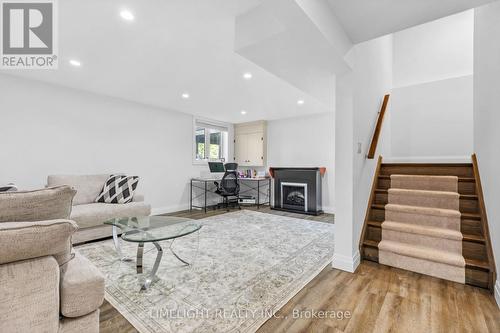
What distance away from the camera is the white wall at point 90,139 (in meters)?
3.07

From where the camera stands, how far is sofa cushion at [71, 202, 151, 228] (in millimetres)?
2817

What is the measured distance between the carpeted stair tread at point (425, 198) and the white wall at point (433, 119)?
1937 millimetres

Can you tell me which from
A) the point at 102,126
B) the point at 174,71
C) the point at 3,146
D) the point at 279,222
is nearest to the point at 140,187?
the point at 102,126

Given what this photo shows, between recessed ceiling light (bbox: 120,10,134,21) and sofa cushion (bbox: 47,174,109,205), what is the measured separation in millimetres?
2557

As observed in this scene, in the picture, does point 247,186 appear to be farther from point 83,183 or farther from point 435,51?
point 435,51

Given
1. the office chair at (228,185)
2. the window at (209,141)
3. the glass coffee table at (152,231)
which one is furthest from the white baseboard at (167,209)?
the glass coffee table at (152,231)

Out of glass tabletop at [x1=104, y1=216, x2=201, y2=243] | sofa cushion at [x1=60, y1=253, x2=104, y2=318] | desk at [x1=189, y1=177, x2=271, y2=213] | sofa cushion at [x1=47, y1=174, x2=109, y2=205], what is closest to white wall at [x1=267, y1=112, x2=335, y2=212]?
desk at [x1=189, y1=177, x2=271, y2=213]

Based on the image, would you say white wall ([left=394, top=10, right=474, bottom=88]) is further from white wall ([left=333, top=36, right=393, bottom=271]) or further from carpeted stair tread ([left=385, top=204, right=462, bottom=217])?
carpeted stair tread ([left=385, top=204, right=462, bottom=217])

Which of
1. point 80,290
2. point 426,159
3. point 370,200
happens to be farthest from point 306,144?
point 80,290

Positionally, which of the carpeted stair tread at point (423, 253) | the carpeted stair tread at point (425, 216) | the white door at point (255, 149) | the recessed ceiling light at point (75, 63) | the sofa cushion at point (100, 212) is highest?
the recessed ceiling light at point (75, 63)

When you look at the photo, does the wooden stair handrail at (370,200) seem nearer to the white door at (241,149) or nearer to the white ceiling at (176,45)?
the white ceiling at (176,45)

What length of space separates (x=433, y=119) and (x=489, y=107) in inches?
93.5

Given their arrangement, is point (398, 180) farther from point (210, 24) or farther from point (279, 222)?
point (210, 24)

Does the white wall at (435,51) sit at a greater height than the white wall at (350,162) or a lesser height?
greater
